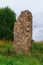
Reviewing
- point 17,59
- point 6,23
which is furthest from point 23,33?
point 6,23

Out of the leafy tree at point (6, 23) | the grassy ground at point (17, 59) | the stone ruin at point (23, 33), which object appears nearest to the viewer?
the grassy ground at point (17, 59)

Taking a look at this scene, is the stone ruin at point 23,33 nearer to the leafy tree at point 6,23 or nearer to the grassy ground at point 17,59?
the grassy ground at point 17,59

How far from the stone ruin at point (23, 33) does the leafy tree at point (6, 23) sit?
17.8m

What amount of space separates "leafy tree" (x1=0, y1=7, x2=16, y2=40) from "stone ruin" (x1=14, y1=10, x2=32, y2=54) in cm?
1776

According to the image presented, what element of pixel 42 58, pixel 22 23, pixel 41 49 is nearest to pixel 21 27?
pixel 22 23

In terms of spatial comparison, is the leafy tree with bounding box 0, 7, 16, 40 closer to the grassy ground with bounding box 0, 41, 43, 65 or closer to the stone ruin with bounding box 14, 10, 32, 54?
the stone ruin with bounding box 14, 10, 32, 54

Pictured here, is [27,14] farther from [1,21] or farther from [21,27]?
[1,21]

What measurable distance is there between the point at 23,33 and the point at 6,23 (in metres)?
19.5

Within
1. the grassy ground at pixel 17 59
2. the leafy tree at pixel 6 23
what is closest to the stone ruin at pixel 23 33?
the grassy ground at pixel 17 59

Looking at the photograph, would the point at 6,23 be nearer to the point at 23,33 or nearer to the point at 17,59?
the point at 23,33

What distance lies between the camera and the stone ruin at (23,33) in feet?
57.3

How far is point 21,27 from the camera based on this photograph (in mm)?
17594

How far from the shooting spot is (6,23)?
121ft

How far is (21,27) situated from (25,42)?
2.69 ft
